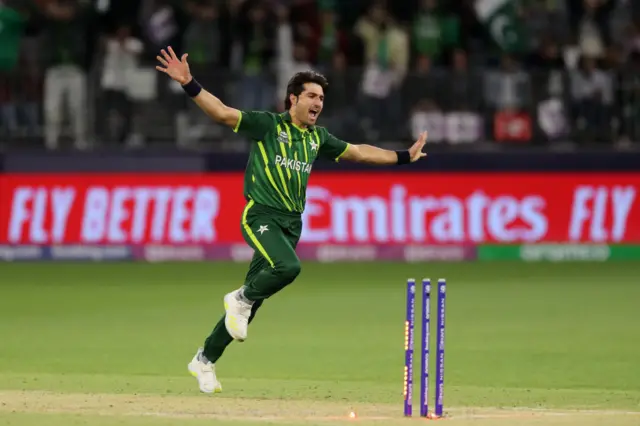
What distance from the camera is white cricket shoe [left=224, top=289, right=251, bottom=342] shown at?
9.56m

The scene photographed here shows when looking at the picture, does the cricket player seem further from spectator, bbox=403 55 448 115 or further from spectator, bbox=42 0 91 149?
spectator, bbox=42 0 91 149

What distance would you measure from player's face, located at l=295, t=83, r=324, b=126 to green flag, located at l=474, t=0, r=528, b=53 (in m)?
11.7

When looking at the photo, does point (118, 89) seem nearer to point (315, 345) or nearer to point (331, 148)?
point (315, 345)

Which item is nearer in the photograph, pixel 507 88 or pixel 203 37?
pixel 507 88

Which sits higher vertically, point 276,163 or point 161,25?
point 161,25

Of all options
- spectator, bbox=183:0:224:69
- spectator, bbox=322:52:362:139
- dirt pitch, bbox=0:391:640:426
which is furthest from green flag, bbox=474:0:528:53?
dirt pitch, bbox=0:391:640:426

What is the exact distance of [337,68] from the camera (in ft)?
66.3

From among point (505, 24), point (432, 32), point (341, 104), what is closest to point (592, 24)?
point (505, 24)

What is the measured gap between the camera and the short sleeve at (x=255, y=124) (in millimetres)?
9523

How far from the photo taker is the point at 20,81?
19.8 metres

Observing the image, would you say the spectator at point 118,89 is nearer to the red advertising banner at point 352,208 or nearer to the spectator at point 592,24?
the red advertising banner at point 352,208

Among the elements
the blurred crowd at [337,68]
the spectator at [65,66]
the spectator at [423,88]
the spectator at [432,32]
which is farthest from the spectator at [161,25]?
the spectator at [432,32]

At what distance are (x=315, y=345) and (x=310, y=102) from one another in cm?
429

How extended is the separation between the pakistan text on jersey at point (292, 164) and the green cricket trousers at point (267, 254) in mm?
305
